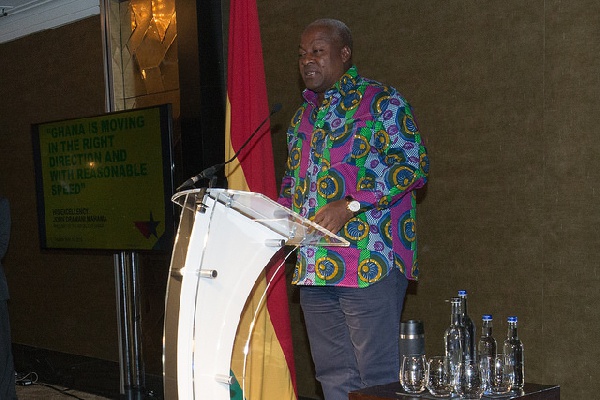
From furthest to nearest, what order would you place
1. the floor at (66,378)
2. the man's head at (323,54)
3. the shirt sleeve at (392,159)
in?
the floor at (66,378) < the man's head at (323,54) < the shirt sleeve at (392,159)

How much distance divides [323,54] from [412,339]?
36.5 inches

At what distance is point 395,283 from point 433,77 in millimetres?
1282

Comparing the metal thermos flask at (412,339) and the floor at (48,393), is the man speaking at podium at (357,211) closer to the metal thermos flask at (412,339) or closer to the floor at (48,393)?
the metal thermos flask at (412,339)

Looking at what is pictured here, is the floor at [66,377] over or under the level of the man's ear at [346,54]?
under

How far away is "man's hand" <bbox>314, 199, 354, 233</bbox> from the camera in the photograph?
7.41 ft

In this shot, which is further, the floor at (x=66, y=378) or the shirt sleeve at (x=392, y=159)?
the floor at (x=66, y=378)

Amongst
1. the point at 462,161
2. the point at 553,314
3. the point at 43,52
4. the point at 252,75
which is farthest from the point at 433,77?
the point at 43,52

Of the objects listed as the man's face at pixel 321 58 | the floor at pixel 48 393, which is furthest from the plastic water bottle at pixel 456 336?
the floor at pixel 48 393

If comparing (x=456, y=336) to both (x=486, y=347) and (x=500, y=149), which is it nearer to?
(x=486, y=347)

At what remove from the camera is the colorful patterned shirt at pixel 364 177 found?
2451mm

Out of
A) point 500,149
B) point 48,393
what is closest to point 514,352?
point 500,149

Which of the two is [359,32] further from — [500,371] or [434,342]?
[500,371]

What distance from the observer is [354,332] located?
2.46 metres

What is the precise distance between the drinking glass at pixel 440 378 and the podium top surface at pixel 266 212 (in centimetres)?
61
